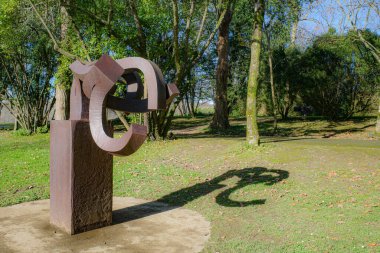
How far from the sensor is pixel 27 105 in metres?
22.3

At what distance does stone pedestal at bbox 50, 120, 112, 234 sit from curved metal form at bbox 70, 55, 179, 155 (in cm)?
39

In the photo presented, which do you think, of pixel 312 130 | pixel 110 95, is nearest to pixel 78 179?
pixel 110 95

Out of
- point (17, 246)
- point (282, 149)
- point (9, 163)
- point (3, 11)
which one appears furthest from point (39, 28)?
point (17, 246)

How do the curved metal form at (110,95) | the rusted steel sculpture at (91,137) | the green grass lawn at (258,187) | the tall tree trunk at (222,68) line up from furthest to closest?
the tall tree trunk at (222,68) → the green grass lawn at (258,187) → the rusted steel sculpture at (91,137) → the curved metal form at (110,95)

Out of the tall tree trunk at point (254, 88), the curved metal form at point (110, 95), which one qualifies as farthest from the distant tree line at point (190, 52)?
the curved metal form at point (110, 95)

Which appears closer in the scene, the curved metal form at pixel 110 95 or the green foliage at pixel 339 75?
the curved metal form at pixel 110 95

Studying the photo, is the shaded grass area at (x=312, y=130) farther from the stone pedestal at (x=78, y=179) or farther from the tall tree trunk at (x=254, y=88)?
the stone pedestal at (x=78, y=179)

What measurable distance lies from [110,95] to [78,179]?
137cm

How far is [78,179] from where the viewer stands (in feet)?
21.4

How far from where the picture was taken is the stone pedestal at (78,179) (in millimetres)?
6473

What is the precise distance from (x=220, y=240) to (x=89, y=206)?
2.10m

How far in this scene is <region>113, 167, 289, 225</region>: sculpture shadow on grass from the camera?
25.7 ft

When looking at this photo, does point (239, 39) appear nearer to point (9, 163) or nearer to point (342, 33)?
point (342, 33)

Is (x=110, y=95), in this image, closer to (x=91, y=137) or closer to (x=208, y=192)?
(x=91, y=137)
